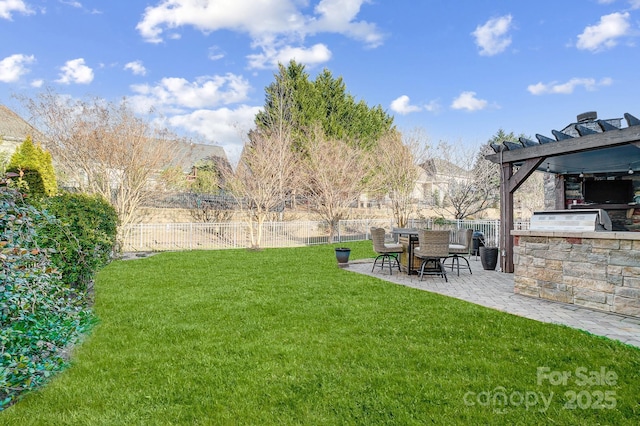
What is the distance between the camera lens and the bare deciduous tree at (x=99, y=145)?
10852 millimetres

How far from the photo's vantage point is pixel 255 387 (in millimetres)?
2494

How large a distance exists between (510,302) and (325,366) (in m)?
3.50

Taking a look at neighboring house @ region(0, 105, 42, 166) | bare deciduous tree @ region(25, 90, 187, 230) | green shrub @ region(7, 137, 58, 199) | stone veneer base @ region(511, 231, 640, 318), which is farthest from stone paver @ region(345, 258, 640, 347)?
neighboring house @ region(0, 105, 42, 166)

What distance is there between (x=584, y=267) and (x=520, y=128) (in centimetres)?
2876

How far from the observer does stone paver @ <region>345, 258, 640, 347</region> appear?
12.3 ft

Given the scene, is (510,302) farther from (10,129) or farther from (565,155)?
(10,129)

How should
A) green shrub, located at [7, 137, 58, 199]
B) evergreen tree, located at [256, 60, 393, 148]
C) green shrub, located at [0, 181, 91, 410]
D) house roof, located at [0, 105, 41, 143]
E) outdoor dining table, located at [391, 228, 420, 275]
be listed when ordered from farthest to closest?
evergreen tree, located at [256, 60, 393, 148] < house roof, located at [0, 105, 41, 143] < green shrub, located at [7, 137, 58, 199] < outdoor dining table, located at [391, 228, 420, 275] < green shrub, located at [0, 181, 91, 410]

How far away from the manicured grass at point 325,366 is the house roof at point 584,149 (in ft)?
10.3

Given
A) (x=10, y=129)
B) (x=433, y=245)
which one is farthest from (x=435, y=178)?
(x=10, y=129)

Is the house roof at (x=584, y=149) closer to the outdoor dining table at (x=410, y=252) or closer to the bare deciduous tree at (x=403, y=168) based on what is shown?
the outdoor dining table at (x=410, y=252)

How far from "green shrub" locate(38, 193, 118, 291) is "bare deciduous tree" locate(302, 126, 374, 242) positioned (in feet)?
35.5

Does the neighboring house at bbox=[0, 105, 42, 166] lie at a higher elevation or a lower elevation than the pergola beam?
higher

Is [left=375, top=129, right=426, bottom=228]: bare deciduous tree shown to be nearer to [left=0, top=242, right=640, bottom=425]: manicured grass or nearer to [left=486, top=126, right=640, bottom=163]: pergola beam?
[left=486, top=126, right=640, bottom=163]: pergola beam

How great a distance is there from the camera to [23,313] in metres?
2.77
